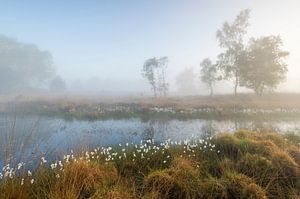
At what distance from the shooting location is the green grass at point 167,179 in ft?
18.8

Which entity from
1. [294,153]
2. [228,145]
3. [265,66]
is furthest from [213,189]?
[265,66]

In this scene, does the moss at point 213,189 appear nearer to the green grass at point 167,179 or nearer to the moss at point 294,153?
the green grass at point 167,179

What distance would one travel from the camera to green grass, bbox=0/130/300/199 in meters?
5.74

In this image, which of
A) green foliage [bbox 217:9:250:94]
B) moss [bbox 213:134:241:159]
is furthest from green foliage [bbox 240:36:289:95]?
moss [bbox 213:134:241:159]

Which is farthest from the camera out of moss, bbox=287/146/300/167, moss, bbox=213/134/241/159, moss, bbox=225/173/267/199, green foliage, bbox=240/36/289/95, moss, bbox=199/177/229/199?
green foliage, bbox=240/36/289/95

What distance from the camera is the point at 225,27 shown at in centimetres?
4359

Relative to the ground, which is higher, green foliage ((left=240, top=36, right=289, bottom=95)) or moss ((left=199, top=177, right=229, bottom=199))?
green foliage ((left=240, top=36, right=289, bottom=95))

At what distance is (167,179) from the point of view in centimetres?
666

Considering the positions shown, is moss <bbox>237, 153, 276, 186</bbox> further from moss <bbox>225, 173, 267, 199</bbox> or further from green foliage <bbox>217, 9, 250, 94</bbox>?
green foliage <bbox>217, 9, 250, 94</bbox>

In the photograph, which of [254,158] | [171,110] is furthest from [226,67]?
[254,158]

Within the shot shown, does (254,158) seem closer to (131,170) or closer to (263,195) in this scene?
(263,195)

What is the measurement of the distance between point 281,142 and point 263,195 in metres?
5.67

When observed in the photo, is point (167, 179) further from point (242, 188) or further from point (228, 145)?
point (228, 145)

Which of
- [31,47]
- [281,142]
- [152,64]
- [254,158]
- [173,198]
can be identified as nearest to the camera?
[173,198]
